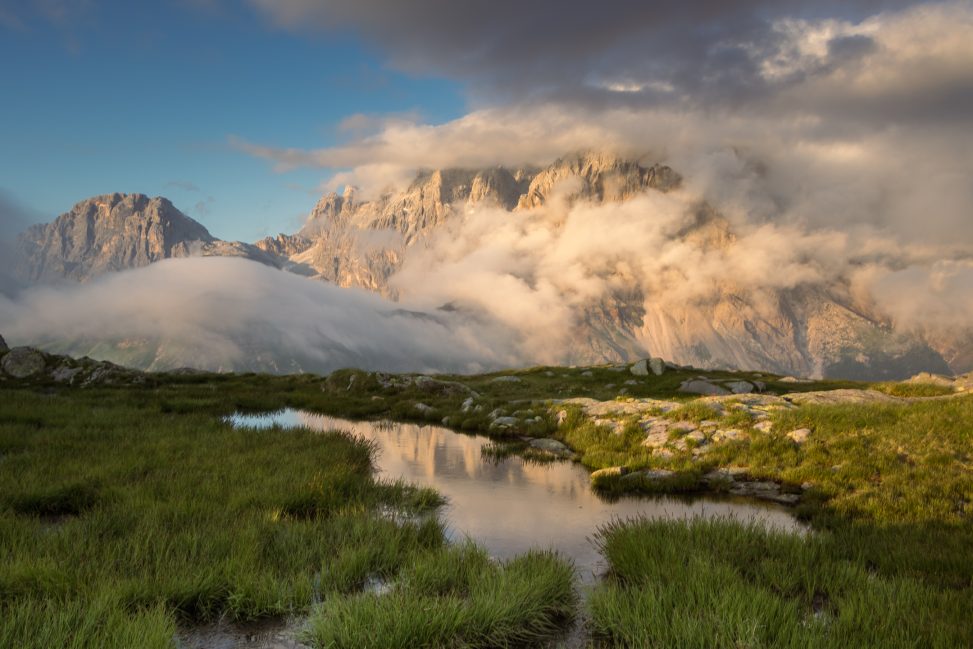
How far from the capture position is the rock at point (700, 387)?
36531 millimetres

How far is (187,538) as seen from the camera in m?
6.94

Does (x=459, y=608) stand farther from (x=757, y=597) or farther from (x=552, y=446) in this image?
(x=552, y=446)

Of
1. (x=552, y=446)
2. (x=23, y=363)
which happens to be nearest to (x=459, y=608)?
(x=552, y=446)

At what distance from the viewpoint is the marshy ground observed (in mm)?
4984

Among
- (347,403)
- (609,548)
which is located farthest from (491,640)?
(347,403)

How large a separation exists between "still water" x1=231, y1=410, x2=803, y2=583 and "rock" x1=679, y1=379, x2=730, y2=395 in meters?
25.0

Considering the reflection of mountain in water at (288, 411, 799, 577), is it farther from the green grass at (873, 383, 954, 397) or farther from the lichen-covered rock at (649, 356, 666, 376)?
the lichen-covered rock at (649, 356, 666, 376)

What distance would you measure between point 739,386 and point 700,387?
3.47 m

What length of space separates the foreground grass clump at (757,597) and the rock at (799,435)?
7289mm

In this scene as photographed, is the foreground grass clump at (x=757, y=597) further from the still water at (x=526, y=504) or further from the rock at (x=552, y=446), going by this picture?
the rock at (x=552, y=446)

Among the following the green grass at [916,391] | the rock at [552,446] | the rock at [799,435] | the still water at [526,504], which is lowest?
the rock at [552,446]

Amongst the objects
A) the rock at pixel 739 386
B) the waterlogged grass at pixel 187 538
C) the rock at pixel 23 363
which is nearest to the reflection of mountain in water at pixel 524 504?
the waterlogged grass at pixel 187 538

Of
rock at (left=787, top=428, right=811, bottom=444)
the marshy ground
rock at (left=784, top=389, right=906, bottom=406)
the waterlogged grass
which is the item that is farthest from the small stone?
the waterlogged grass

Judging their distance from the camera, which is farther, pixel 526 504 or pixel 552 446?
pixel 552 446
